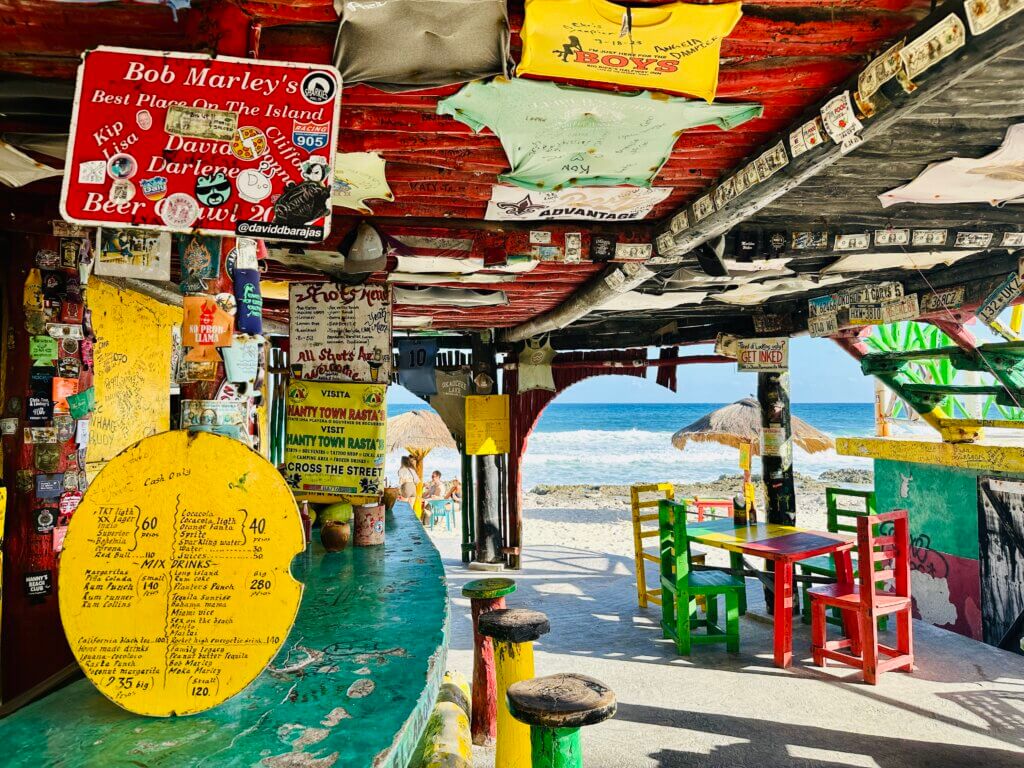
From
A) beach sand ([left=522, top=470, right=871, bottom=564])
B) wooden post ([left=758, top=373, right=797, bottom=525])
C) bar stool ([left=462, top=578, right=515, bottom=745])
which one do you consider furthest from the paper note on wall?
beach sand ([left=522, top=470, right=871, bottom=564])

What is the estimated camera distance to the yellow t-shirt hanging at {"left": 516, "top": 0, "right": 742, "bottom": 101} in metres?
1.91

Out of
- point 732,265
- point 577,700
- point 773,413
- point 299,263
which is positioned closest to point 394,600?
point 577,700

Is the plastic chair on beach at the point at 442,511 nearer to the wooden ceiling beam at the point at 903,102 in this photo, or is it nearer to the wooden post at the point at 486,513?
the wooden post at the point at 486,513

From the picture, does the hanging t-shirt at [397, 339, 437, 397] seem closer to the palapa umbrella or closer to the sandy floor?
the sandy floor

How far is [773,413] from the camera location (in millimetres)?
7812

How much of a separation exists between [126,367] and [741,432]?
10.5m

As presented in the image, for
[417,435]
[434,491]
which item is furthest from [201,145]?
[434,491]

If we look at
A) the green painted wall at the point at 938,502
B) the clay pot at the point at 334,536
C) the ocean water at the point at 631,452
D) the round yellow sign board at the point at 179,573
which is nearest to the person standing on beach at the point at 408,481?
the green painted wall at the point at 938,502

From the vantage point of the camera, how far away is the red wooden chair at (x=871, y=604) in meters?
5.15

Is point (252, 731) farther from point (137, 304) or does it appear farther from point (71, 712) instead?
point (137, 304)

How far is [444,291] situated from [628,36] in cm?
408

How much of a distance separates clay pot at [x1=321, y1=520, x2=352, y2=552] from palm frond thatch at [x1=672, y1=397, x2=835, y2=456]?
10136 mm

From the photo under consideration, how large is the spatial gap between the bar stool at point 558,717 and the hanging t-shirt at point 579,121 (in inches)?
81.0

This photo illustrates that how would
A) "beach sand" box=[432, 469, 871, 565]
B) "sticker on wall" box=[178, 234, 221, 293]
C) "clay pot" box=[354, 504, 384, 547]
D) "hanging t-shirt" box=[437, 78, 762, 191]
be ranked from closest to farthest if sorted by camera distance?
"sticker on wall" box=[178, 234, 221, 293] → "hanging t-shirt" box=[437, 78, 762, 191] → "clay pot" box=[354, 504, 384, 547] → "beach sand" box=[432, 469, 871, 565]
